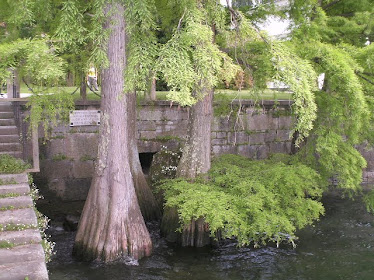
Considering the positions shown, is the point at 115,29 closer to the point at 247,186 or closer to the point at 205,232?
the point at 247,186

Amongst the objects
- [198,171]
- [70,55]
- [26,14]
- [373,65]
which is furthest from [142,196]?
[373,65]

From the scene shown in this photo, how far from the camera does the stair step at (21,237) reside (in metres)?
5.87

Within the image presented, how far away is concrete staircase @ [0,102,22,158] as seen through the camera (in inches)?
437

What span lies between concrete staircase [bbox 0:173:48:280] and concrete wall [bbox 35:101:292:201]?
167 inches

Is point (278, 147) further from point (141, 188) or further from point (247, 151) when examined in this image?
point (141, 188)

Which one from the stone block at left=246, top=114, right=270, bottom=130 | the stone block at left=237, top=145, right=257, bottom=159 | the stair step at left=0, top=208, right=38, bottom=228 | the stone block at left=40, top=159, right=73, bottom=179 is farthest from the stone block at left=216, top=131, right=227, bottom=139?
the stair step at left=0, top=208, right=38, bottom=228

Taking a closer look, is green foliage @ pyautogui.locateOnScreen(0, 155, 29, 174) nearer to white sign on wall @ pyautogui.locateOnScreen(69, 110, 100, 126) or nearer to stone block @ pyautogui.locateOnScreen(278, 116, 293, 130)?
white sign on wall @ pyautogui.locateOnScreen(69, 110, 100, 126)

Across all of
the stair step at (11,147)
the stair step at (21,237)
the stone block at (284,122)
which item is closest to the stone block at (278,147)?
the stone block at (284,122)

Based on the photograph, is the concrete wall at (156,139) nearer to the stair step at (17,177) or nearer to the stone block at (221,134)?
the stone block at (221,134)

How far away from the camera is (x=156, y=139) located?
43.5 ft

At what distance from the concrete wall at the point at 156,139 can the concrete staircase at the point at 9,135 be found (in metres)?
0.72

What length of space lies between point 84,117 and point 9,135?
201 centimetres

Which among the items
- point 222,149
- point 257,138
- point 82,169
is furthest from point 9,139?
point 257,138

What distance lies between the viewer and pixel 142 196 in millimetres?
10797
